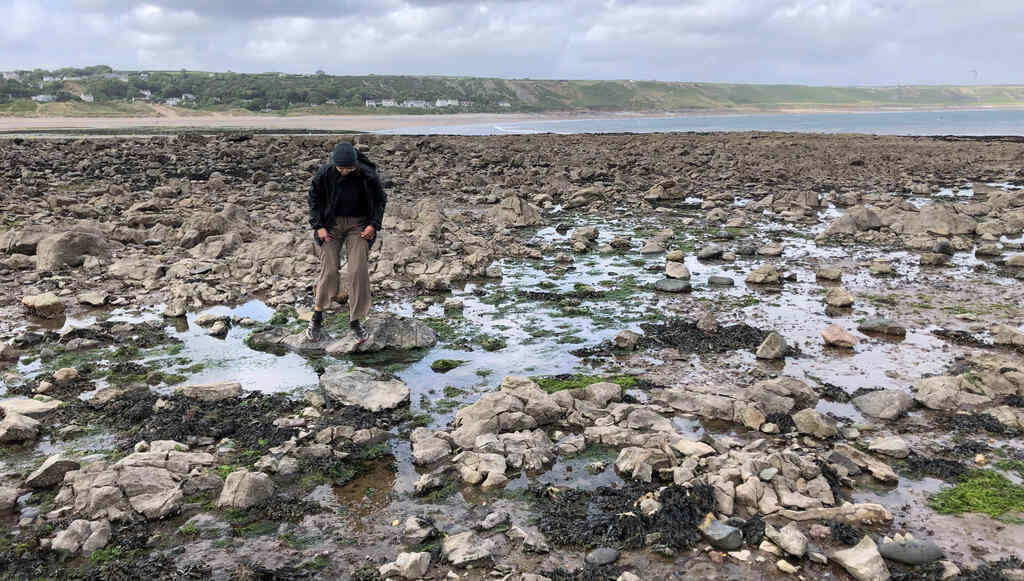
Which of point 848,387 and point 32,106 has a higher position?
point 32,106

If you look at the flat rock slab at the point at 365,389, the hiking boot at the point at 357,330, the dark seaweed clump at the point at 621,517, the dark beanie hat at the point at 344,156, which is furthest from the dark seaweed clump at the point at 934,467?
the dark beanie hat at the point at 344,156

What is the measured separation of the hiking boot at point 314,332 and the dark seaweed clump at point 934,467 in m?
6.16

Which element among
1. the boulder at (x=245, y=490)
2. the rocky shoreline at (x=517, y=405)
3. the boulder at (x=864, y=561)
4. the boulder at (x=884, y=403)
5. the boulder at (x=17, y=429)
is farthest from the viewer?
the boulder at (x=884, y=403)

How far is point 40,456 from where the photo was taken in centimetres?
554

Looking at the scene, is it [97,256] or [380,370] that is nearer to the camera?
[380,370]

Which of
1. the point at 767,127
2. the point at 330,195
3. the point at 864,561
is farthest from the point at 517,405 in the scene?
the point at 767,127

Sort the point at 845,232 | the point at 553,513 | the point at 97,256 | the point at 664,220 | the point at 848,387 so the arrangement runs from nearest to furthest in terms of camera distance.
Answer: the point at 553,513
the point at 848,387
the point at 97,256
the point at 845,232
the point at 664,220

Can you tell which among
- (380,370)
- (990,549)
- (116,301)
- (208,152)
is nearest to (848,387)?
(990,549)

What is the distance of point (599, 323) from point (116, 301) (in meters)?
6.76

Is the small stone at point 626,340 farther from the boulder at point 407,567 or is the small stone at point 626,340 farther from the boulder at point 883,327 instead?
the boulder at point 407,567

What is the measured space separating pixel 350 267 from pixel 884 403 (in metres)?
5.87

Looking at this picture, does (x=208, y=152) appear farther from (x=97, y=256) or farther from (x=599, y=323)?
(x=599, y=323)

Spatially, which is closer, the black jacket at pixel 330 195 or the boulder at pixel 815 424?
the boulder at pixel 815 424

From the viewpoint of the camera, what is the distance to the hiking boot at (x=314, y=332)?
8.42 metres
